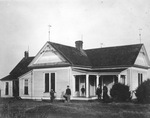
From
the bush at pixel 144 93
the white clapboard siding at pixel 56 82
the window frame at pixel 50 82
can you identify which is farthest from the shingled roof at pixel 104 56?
the bush at pixel 144 93

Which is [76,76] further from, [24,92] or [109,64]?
[24,92]

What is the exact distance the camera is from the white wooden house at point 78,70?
26.4m

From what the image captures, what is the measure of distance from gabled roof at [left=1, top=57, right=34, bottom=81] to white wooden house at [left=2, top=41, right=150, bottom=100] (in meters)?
5.71

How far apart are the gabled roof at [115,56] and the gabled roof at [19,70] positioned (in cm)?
1012

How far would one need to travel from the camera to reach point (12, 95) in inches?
1410

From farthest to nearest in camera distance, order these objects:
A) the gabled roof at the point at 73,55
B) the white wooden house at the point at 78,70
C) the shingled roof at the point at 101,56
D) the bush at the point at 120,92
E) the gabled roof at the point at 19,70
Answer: the gabled roof at the point at 19,70 → the shingled roof at the point at 101,56 → the gabled roof at the point at 73,55 → the white wooden house at the point at 78,70 → the bush at the point at 120,92

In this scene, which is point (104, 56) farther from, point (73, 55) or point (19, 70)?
point (19, 70)

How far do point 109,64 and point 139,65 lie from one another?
10.7 ft

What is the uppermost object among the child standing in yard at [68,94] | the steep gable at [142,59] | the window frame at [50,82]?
the steep gable at [142,59]

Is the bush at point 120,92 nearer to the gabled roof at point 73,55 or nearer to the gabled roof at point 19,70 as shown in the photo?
the gabled roof at point 73,55

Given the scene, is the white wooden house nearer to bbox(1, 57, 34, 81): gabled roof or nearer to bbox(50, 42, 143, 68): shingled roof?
bbox(50, 42, 143, 68): shingled roof

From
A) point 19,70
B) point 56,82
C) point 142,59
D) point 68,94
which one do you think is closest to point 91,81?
point 56,82

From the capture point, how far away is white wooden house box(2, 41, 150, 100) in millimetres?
26359

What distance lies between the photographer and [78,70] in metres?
26.3
